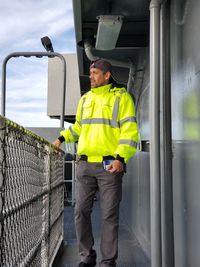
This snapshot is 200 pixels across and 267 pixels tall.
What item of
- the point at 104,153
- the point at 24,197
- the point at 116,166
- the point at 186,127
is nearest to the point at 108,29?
the point at 104,153

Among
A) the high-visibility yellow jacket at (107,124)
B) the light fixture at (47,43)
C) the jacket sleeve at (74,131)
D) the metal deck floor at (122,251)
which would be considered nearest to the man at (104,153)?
the high-visibility yellow jacket at (107,124)

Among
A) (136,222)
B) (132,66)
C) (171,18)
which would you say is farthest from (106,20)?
(136,222)

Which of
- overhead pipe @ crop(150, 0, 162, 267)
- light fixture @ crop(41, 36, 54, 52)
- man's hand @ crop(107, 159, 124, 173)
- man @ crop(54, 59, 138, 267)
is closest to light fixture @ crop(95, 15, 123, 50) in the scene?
man @ crop(54, 59, 138, 267)

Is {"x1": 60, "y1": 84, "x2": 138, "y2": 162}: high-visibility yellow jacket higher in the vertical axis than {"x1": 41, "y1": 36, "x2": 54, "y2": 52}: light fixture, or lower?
lower

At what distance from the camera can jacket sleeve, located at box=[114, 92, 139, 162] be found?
3375mm

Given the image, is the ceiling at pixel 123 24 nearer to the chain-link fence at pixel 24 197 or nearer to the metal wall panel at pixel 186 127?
the metal wall panel at pixel 186 127

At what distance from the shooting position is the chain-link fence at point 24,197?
1.98m

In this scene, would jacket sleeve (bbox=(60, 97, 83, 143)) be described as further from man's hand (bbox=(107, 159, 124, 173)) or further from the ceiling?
the ceiling

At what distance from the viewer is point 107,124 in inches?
140

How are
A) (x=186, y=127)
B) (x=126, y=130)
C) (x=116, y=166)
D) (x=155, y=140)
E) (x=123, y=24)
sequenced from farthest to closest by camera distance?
1. (x=123, y=24)
2. (x=126, y=130)
3. (x=116, y=166)
4. (x=155, y=140)
5. (x=186, y=127)

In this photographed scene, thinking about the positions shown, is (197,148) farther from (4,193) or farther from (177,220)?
(4,193)

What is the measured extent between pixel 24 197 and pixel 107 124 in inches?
50.1

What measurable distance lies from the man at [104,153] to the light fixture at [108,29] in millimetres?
523

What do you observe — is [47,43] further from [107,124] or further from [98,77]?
[107,124]
